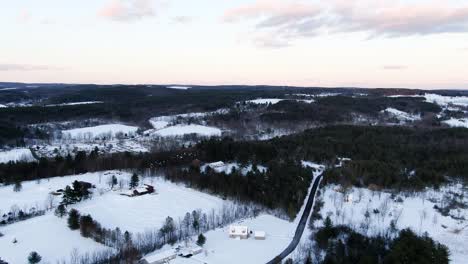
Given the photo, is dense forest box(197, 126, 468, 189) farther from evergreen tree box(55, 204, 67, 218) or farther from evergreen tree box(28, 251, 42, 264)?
evergreen tree box(28, 251, 42, 264)

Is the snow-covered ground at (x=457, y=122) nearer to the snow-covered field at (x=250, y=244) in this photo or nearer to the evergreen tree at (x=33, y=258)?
the snow-covered field at (x=250, y=244)

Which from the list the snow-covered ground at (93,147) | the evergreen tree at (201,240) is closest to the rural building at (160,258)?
the evergreen tree at (201,240)

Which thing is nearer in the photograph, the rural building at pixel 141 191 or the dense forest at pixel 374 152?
the rural building at pixel 141 191

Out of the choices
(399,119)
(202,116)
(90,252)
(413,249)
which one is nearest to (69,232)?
(90,252)

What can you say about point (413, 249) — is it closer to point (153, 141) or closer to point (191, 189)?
point (191, 189)

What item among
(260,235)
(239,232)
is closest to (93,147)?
(239,232)

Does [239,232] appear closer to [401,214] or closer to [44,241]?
[44,241]
